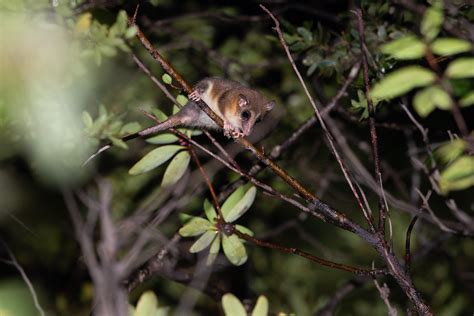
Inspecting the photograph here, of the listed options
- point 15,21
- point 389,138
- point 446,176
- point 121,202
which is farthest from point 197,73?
point 446,176

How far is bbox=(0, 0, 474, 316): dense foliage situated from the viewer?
229 centimetres

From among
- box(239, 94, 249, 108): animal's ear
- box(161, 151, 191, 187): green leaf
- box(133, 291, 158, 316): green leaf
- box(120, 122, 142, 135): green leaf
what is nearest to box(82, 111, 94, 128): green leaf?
box(120, 122, 142, 135): green leaf

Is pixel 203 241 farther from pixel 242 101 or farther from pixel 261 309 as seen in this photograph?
pixel 242 101

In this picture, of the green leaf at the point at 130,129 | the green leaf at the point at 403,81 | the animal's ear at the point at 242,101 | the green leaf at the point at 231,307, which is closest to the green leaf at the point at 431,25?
the green leaf at the point at 403,81

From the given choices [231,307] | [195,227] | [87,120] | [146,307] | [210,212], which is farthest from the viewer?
[87,120]

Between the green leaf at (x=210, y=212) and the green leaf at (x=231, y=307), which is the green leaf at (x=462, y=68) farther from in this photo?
the green leaf at (x=210, y=212)

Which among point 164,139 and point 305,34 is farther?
point 305,34

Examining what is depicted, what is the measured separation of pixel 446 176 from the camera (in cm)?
127

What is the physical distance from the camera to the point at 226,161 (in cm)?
287

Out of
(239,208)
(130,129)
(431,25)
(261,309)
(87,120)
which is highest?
(87,120)

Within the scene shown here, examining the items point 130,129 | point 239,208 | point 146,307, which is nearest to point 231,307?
point 146,307

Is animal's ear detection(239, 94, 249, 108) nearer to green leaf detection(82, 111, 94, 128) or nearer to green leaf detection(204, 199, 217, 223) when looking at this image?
green leaf detection(82, 111, 94, 128)

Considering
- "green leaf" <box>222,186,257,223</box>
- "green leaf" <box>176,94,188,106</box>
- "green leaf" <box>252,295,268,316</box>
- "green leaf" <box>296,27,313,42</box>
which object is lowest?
"green leaf" <box>252,295,268,316</box>

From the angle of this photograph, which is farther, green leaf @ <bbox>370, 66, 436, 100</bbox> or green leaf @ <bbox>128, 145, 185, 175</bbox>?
green leaf @ <bbox>128, 145, 185, 175</bbox>
